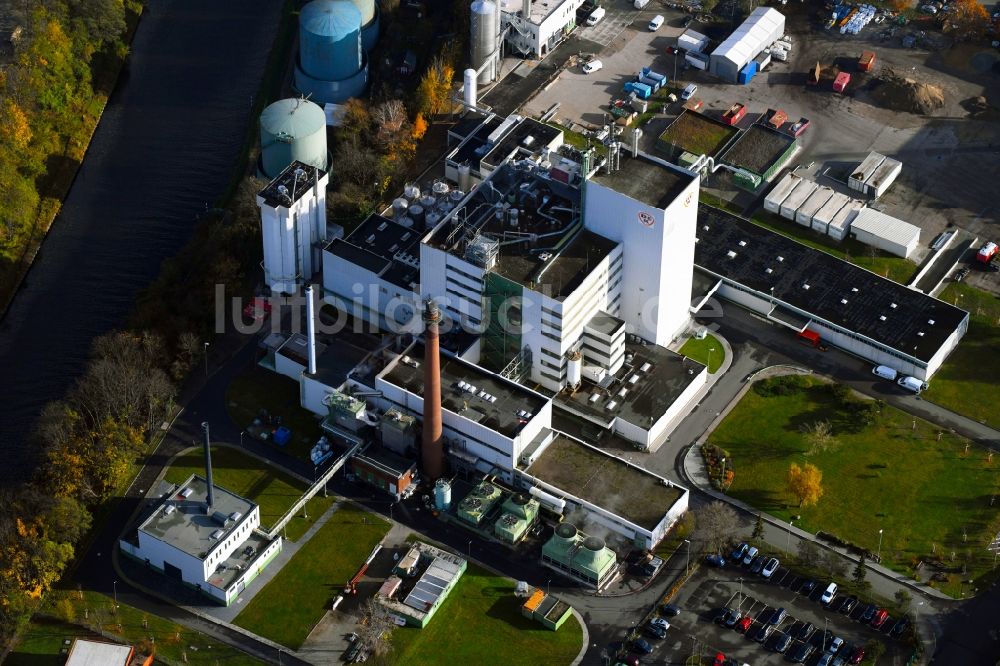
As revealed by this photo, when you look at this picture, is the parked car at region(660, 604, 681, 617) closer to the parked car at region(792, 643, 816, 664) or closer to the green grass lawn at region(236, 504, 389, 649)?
the parked car at region(792, 643, 816, 664)

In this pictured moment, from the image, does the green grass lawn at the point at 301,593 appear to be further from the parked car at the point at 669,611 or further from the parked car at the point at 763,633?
the parked car at the point at 763,633

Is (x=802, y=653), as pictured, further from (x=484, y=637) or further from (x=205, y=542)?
(x=205, y=542)

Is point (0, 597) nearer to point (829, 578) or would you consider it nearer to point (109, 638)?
point (109, 638)

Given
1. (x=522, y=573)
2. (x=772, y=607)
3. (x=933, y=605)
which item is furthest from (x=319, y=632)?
(x=933, y=605)

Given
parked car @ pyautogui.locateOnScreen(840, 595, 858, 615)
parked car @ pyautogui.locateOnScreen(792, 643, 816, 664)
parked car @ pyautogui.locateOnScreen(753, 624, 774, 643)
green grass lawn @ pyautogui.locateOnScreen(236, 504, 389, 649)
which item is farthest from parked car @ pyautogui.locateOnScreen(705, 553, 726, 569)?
green grass lawn @ pyautogui.locateOnScreen(236, 504, 389, 649)

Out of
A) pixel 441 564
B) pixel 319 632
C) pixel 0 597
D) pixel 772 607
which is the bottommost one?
pixel 0 597

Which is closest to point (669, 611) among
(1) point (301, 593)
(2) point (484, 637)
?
(2) point (484, 637)

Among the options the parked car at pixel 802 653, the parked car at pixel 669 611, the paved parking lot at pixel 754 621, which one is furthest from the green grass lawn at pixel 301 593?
the parked car at pixel 802 653
